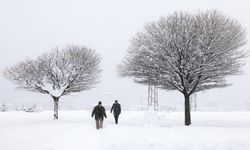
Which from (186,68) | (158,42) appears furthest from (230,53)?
(158,42)

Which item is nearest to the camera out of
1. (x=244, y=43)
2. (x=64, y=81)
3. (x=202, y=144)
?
(x=202, y=144)

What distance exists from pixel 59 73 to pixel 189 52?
1398 cm

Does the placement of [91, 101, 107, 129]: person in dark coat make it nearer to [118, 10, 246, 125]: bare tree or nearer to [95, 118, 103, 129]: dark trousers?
[95, 118, 103, 129]: dark trousers

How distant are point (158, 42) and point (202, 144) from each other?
12669mm

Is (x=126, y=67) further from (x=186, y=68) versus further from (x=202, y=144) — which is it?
(x=202, y=144)

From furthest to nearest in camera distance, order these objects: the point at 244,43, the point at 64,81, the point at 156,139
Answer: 1. the point at 64,81
2. the point at 244,43
3. the point at 156,139

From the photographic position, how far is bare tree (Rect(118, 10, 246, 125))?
25.1 m

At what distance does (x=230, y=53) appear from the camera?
25875 millimetres

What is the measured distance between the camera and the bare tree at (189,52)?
2512cm

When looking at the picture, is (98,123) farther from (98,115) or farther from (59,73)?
(59,73)

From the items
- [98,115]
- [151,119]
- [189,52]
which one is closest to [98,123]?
[98,115]

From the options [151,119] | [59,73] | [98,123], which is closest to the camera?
[98,123]

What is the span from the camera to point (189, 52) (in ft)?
82.6

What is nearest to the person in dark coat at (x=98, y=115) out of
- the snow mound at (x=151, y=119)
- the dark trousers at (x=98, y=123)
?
the dark trousers at (x=98, y=123)
